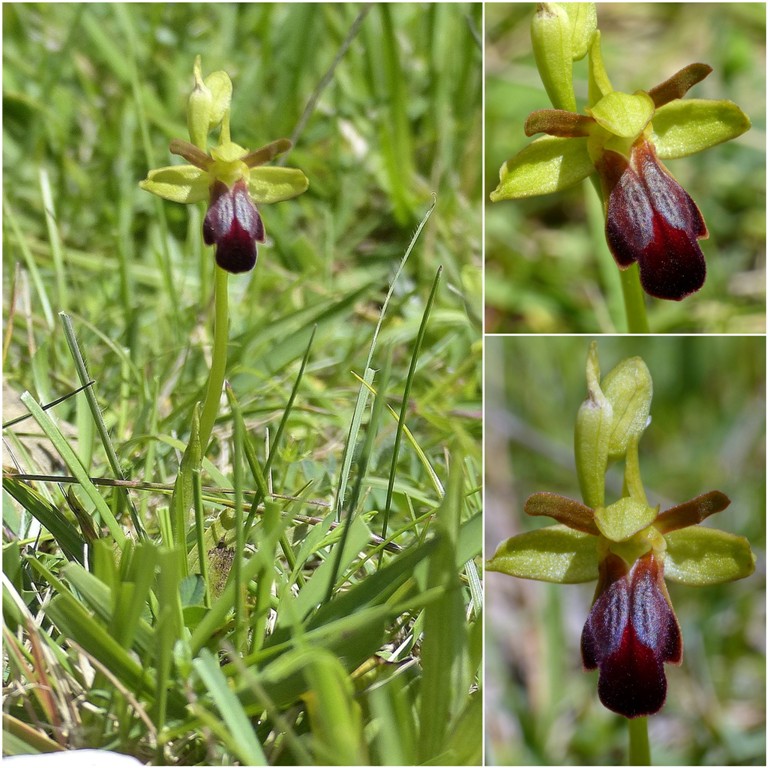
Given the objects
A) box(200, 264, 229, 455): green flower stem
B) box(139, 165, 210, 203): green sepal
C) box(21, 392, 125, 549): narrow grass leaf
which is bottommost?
box(21, 392, 125, 549): narrow grass leaf

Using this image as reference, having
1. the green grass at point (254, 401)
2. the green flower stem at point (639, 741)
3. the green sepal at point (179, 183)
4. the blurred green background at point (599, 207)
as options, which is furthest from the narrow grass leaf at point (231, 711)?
the blurred green background at point (599, 207)

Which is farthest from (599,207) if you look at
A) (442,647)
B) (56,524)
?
(56,524)

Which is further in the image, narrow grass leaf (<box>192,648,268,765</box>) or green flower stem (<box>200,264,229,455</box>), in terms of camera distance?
green flower stem (<box>200,264,229,455</box>)

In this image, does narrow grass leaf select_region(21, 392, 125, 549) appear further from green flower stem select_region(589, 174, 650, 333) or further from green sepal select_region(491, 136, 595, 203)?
green flower stem select_region(589, 174, 650, 333)

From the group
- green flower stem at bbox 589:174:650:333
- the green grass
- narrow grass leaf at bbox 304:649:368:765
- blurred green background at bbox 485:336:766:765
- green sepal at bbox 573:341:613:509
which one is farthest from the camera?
blurred green background at bbox 485:336:766:765

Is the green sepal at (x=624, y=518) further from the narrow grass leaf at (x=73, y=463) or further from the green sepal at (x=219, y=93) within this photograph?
Result: the green sepal at (x=219, y=93)

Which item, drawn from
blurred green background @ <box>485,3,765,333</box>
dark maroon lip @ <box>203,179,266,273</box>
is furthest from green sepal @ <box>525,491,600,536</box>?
blurred green background @ <box>485,3,765,333</box>

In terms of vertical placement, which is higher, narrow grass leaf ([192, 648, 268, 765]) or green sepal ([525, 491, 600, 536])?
green sepal ([525, 491, 600, 536])

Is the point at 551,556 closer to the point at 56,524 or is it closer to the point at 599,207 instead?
the point at 56,524
